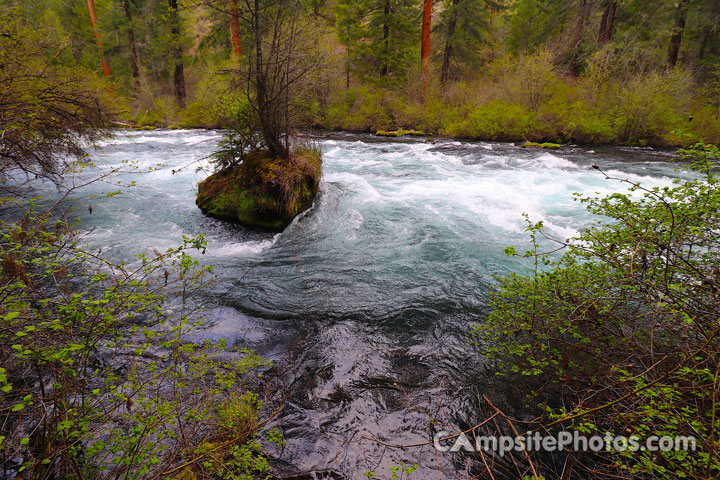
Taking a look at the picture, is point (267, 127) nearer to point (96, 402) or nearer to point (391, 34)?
point (96, 402)

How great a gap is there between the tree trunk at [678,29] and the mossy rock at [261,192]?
24.9 m

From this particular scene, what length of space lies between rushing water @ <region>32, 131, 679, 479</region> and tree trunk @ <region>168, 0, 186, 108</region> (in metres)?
16.1

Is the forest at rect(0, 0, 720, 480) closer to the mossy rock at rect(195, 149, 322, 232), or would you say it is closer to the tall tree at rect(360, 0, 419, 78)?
the mossy rock at rect(195, 149, 322, 232)

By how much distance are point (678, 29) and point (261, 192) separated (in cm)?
2651

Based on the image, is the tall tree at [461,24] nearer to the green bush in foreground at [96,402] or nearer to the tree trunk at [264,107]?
the tree trunk at [264,107]

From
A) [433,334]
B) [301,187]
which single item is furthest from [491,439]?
[301,187]

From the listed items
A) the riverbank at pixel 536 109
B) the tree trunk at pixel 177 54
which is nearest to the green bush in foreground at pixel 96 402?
the riverbank at pixel 536 109

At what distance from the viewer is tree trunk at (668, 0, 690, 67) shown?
19.3 metres

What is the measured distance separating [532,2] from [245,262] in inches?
1407

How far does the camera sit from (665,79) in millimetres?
15648

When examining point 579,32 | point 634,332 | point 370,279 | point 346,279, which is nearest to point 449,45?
point 579,32

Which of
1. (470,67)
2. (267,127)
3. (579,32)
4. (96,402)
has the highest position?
(579,32)

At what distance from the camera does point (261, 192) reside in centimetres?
778

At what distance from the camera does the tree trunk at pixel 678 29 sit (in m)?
19.3
